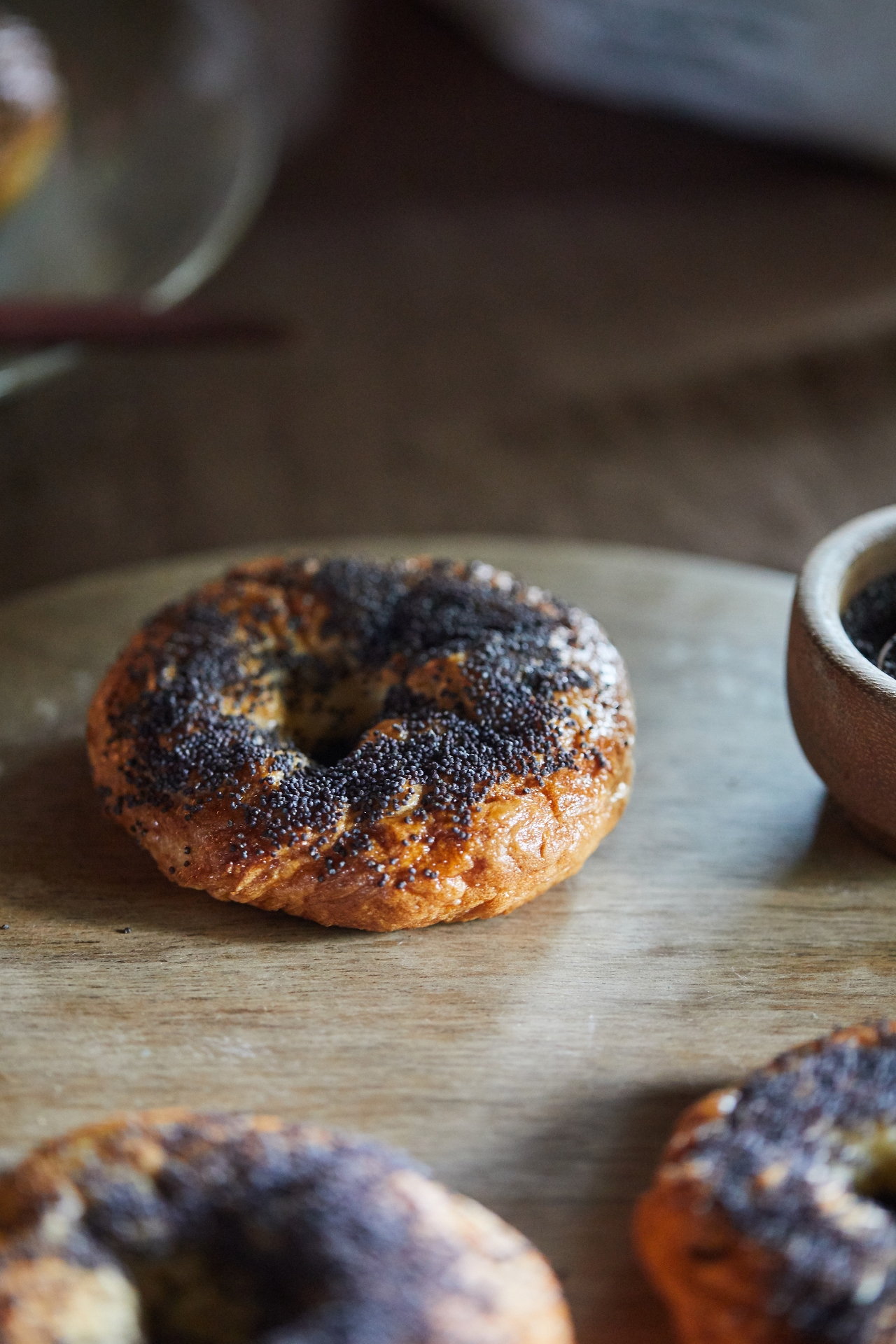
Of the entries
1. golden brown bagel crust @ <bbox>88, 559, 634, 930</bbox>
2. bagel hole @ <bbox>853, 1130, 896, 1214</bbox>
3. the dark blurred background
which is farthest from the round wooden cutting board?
A: the dark blurred background

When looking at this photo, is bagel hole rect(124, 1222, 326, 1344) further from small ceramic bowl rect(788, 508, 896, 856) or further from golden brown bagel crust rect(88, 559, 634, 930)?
small ceramic bowl rect(788, 508, 896, 856)

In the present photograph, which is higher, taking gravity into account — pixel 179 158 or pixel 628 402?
pixel 179 158

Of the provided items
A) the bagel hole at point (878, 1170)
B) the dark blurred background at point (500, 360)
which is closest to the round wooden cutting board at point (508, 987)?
the bagel hole at point (878, 1170)

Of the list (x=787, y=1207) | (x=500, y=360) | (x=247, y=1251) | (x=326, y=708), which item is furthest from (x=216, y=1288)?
(x=500, y=360)

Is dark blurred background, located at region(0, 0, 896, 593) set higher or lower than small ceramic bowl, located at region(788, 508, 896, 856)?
lower

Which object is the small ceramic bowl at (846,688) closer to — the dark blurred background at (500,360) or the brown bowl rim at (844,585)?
the brown bowl rim at (844,585)

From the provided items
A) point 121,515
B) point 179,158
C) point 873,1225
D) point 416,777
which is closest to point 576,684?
point 416,777

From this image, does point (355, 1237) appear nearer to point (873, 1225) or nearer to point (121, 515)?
point (873, 1225)
